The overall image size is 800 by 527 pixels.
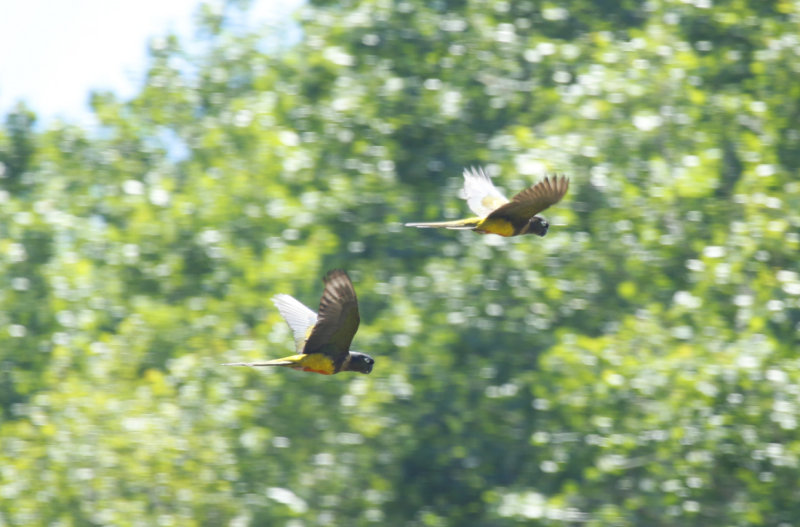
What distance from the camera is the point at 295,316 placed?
19.4 ft

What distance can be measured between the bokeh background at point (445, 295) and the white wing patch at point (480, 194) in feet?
14.2

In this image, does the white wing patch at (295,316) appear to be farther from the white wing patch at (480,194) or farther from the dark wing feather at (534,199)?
the white wing patch at (480,194)

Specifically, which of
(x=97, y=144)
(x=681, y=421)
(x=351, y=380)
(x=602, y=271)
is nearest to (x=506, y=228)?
(x=681, y=421)

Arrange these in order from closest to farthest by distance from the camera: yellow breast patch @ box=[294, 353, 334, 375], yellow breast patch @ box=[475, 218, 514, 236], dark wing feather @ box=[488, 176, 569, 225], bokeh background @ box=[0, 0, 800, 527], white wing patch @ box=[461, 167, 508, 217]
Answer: yellow breast patch @ box=[294, 353, 334, 375]
dark wing feather @ box=[488, 176, 569, 225]
yellow breast patch @ box=[475, 218, 514, 236]
white wing patch @ box=[461, 167, 508, 217]
bokeh background @ box=[0, 0, 800, 527]

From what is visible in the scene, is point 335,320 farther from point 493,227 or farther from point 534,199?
point 534,199

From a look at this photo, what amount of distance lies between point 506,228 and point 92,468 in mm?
7151

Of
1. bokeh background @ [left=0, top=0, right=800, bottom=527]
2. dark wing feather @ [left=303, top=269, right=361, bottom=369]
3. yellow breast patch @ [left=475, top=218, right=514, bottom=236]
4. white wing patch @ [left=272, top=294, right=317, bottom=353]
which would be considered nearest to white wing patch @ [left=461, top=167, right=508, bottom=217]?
yellow breast patch @ [left=475, top=218, right=514, bottom=236]

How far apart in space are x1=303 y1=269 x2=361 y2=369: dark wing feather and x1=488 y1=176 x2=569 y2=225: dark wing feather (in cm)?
104

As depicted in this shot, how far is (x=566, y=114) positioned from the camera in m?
14.2

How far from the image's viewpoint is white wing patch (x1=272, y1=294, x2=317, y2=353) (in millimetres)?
5805

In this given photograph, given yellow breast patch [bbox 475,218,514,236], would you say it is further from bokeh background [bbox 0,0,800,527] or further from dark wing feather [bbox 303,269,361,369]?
bokeh background [bbox 0,0,800,527]

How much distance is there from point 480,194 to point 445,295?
603 cm

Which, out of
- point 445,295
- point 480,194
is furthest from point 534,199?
point 445,295

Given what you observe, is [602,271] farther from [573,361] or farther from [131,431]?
[131,431]
